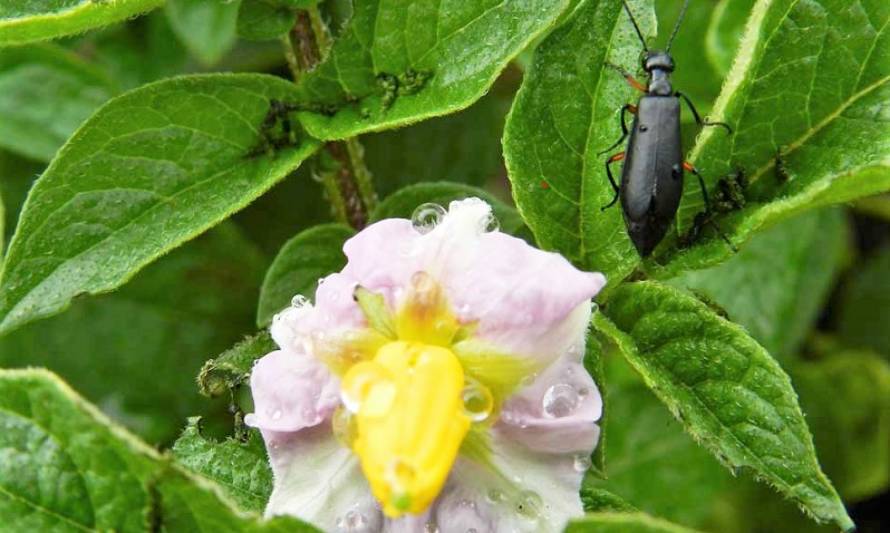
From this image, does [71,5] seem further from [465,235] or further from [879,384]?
[879,384]

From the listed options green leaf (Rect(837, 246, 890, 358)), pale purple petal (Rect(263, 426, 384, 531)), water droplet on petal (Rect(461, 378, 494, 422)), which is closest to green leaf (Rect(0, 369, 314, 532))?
pale purple petal (Rect(263, 426, 384, 531))

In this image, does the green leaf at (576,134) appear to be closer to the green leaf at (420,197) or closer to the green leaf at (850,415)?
the green leaf at (420,197)

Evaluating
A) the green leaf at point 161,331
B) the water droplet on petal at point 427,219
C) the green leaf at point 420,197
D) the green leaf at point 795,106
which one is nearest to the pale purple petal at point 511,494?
the water droplet on petal at point 427,219

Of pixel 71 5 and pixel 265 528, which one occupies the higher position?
pixel 71 5

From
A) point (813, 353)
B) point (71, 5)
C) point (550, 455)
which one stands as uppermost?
point (71, 5)

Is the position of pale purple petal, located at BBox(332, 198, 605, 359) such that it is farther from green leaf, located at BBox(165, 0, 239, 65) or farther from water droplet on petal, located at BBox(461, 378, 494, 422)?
green leaf, located at BBox(165, 0, 239, 65)

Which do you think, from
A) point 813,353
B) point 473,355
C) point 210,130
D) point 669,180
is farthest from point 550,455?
point 813,353

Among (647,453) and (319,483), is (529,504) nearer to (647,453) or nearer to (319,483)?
(319,483)
